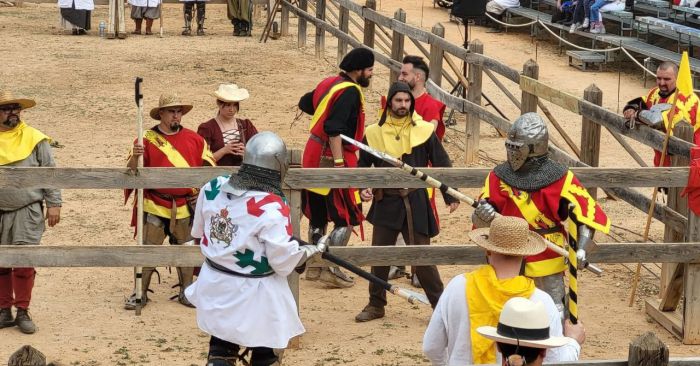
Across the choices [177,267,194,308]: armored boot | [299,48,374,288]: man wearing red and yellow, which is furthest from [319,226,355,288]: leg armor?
[177,267,194,308]: armored boot

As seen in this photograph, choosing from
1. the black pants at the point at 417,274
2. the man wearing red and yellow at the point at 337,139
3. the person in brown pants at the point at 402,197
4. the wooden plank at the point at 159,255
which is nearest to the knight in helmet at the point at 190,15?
the man wearing red and yellow at the point at 337,139

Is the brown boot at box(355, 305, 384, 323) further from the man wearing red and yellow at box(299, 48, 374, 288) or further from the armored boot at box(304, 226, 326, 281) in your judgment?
the armored boot at box(304, 226, 326, 281)

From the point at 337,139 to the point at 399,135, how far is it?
595 mm

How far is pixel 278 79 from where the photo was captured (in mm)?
19469

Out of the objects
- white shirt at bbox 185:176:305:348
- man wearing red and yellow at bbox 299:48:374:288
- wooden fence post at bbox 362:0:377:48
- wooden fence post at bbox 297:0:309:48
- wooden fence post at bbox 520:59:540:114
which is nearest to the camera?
white shirt at bbox 185:176:305:348

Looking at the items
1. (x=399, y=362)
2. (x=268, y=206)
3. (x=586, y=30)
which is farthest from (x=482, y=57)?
(x=586, y=30)

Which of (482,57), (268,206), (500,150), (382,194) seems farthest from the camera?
(500,150)

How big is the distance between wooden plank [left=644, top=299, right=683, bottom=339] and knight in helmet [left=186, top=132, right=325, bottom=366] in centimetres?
357

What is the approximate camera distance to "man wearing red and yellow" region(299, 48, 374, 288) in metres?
9.49

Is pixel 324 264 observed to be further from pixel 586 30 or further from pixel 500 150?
pixel 586 30

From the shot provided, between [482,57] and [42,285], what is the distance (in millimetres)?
5951

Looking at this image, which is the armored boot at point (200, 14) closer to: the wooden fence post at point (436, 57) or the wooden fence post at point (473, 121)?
the wooden fence post at point (436, 57)

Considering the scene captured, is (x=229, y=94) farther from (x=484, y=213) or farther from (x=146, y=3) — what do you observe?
(x=146, y=3)

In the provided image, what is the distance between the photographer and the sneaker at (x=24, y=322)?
8570 mm
